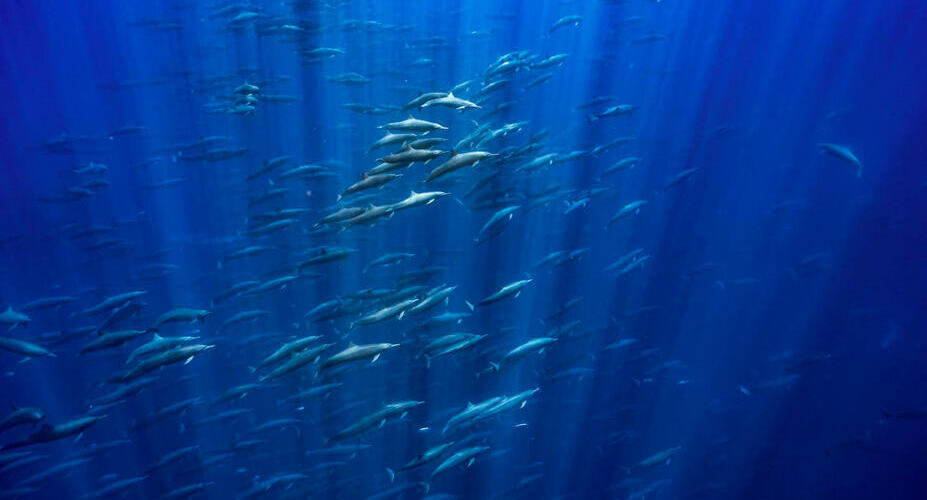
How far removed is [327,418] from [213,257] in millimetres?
7273

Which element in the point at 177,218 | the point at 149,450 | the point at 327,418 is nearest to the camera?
the point at 327,418

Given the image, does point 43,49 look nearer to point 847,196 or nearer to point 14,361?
point 14,361

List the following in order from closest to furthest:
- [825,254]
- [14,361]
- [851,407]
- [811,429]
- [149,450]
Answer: [825,254] → [149,450] → [811,429] → [851,407] → [14,361]

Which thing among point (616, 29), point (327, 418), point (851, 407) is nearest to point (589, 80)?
point (616, 29)

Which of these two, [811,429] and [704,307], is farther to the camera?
[704,307]

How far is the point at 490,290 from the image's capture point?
10.9 m

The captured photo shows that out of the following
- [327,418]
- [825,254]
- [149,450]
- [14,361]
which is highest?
[825,254]

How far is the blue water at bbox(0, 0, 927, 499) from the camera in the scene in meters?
6.76

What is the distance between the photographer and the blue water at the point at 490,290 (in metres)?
6.76

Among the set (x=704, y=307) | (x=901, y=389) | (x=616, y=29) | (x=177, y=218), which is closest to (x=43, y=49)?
(x=177, y=218)

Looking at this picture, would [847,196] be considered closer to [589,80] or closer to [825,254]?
[589,80]

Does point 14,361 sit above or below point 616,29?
below

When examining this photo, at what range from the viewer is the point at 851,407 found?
1138 cm

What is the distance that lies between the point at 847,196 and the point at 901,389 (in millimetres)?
7119
